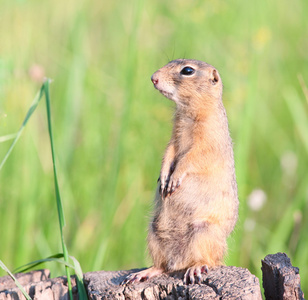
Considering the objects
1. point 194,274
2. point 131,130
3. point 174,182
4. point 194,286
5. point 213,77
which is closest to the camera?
point 194,286

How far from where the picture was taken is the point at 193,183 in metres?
3.65

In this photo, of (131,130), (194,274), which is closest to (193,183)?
(194,274)

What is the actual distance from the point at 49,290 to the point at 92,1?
656 cm

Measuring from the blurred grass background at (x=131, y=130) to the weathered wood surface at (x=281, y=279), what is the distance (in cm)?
142

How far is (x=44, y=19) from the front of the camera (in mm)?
7438

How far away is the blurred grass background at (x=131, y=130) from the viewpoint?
4.93 metres

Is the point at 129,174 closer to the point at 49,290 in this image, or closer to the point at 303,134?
the point at 303,134

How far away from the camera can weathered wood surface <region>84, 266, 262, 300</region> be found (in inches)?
110

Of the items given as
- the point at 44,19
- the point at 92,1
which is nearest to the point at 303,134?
the point at 44,19

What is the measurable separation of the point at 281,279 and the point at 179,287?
0.56 meters

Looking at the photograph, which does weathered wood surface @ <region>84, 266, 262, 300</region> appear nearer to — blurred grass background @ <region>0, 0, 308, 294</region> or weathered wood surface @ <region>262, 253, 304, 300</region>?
weathered wood surface @ <region>262, 253, 304, 300</region>

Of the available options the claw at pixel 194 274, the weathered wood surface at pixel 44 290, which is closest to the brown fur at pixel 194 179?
the claw at pixel 194 274

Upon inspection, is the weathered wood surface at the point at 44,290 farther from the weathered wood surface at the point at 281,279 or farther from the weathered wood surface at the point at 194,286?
the weathered wood surface at the point at 281,279

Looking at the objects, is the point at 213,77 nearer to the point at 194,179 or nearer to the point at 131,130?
the point at 194,179
